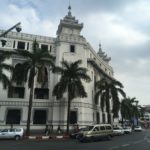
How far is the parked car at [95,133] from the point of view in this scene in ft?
99.5

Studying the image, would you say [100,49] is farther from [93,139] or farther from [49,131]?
[93,139]

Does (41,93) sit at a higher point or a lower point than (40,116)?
higher

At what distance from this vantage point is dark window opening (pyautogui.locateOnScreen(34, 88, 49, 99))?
4944cm

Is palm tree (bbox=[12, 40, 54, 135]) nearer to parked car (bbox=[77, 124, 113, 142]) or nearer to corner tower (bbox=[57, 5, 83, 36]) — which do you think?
parked car (bbox=[77, 124, 113, 142])

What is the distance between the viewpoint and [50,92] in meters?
50.1

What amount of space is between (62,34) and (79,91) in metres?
15.9

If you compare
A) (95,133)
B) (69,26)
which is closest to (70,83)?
(95,133)

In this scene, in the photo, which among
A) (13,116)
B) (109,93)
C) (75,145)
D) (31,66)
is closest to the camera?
(75,145)

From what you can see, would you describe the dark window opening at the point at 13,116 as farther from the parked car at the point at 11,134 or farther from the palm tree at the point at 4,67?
the parked car at the point at 11,134

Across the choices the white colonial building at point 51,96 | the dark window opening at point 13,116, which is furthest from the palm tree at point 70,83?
the dark window opening at point 13,116

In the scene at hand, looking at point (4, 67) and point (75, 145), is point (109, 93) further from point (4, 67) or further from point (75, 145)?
point (75, 145)

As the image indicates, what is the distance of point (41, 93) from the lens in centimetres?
4984

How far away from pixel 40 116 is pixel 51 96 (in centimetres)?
428

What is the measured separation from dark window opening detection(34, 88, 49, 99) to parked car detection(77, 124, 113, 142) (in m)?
19.0
